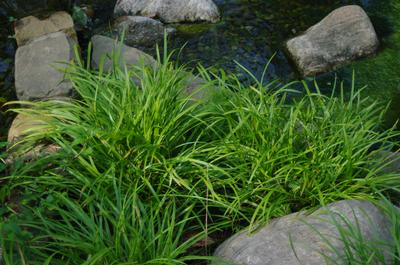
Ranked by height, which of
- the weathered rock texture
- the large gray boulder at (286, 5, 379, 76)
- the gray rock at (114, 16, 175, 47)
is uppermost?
the weathered rock texture

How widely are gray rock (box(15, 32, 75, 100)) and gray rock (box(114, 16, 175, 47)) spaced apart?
1108 mm

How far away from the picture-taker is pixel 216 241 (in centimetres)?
297

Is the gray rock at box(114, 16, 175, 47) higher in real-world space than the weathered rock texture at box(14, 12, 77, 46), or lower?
lower

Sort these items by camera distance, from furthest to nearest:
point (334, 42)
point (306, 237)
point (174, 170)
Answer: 1. point (334, 42)
2. point (174, 170)
3. point (306, 237)

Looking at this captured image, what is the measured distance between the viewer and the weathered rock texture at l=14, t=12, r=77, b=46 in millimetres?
4465

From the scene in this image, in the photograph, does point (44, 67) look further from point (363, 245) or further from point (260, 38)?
point (363, 245)

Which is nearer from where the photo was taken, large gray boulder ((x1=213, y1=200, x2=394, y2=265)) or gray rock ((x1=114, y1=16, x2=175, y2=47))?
large gray boulder ((x1=213, y1=200, x2=394, y2=265))

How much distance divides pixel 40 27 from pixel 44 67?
73 centimetres

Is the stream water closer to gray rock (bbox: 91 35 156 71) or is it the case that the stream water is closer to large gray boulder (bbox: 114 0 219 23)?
large gray boulder (bbox: 114 0 219 23)

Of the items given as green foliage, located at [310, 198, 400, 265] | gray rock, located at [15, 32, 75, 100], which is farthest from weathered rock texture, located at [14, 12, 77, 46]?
green foliage, located at [310, 198, 400, 265]

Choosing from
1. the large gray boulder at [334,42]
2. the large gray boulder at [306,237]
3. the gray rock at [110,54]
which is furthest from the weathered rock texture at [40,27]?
the large gray boulder at [306,237]

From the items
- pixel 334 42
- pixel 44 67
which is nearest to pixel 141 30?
pixel 44 67

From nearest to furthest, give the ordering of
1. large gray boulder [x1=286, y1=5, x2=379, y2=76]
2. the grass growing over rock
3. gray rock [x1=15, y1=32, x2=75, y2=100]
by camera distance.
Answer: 1. the grass growing over rock
2. gray rock [x1=15, y1=32, x2=75, y2=100]
3. large gray boulder [x1=286, y1=5, x2=379, y2=76]

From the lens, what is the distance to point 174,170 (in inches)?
116
